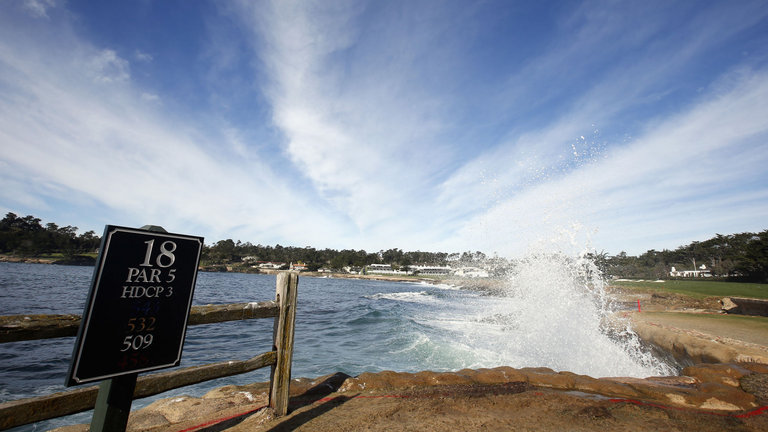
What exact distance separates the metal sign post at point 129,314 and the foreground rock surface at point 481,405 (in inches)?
64.7

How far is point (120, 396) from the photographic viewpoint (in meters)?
2.03

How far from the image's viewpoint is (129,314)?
6.66 feet

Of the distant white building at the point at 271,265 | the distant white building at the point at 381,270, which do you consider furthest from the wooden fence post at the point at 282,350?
the distant white building at the point at 381,270

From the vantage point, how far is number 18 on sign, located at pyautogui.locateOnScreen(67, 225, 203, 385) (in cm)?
186

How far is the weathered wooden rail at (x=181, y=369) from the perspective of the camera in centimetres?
191

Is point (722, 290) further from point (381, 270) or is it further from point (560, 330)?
point (381, 270)

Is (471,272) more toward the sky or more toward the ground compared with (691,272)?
more toward the sky

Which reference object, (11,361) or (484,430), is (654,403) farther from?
(11,361)

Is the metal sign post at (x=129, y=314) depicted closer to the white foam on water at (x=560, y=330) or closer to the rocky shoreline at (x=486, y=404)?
the rocky shoreline at (x=486, y=404)

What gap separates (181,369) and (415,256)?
17990 centimetres

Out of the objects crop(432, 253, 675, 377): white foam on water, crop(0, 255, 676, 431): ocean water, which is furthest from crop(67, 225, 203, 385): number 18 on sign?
crop(432, 253, 675, 377): white foam on water

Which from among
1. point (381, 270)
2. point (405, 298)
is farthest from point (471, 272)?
point (405, 298)

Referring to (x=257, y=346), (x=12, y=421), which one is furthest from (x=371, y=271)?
(x=12, y=421)

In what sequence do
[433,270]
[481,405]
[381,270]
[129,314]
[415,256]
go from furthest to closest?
[415,256] < [433,270] < [381,270] < [481,405] < [129,314]
